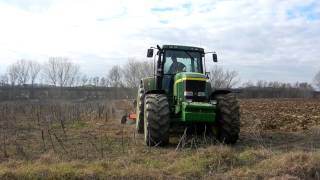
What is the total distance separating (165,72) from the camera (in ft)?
42.8

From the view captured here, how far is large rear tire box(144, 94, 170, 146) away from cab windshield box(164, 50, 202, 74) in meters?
2.00

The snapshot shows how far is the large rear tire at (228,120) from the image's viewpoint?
11.5 meters

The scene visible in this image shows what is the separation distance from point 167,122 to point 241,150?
1.86 m

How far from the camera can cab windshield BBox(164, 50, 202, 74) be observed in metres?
13.1

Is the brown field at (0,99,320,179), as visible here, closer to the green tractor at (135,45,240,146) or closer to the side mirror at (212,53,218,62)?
the green tractor at (135,45,240,146)

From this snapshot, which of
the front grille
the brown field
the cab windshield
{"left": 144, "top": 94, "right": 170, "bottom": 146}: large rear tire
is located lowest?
the brown field

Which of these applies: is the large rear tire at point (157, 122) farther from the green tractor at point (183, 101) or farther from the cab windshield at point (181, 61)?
the cab windshield at point (181, 61)

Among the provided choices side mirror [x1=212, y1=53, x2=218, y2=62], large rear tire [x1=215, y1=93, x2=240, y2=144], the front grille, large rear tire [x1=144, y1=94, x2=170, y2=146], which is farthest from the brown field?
side mirror [x1=212, y1=53, x2=218, y2=62]

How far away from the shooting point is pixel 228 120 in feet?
37.7

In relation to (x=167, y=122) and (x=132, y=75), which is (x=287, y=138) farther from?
(x=132, y=75)

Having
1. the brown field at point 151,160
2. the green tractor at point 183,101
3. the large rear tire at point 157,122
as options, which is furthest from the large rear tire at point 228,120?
the large rear tire at point 157,122

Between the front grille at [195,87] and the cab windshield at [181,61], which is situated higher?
the cab windshield at [181,61]

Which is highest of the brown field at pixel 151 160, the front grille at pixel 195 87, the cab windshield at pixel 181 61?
the cab windshield at pixel 181 61

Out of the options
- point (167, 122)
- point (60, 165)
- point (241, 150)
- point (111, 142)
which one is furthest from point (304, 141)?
point (60, 165)
